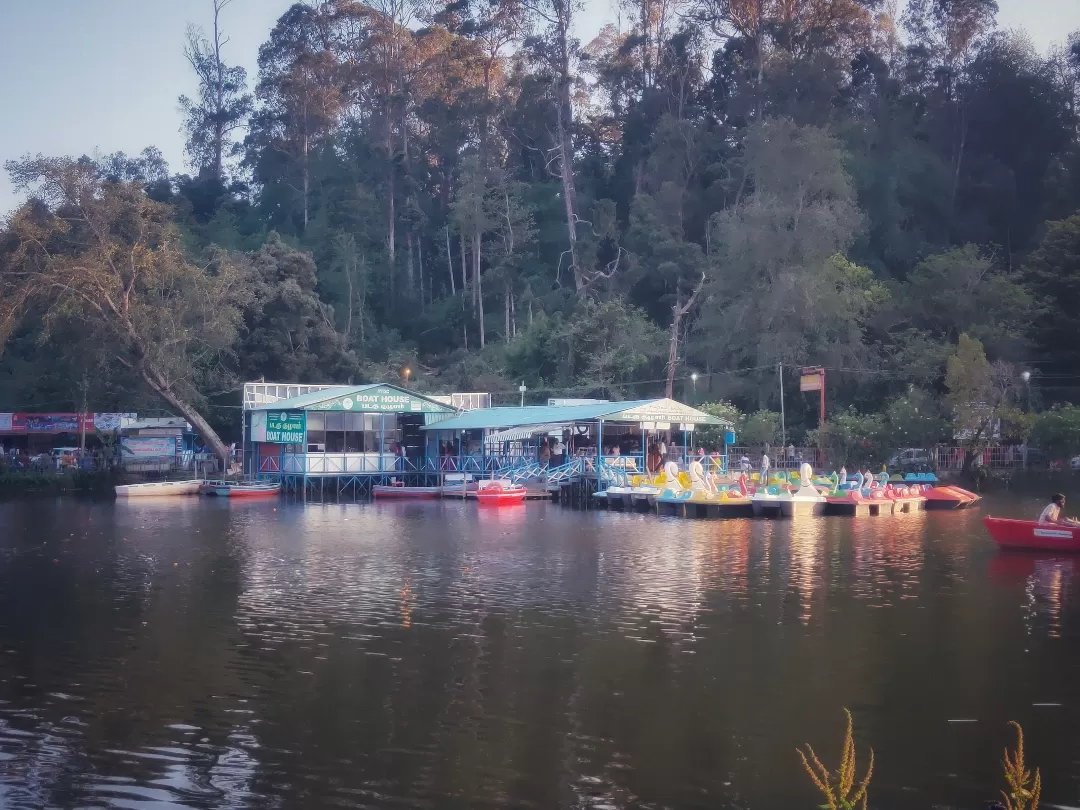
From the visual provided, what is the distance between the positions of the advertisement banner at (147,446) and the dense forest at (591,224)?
2162 millimetres

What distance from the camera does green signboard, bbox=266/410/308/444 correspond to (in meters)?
43.1

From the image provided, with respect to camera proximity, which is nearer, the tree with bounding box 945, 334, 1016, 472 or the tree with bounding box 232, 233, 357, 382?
the tree with bounding box 945, 334, 1016, 472

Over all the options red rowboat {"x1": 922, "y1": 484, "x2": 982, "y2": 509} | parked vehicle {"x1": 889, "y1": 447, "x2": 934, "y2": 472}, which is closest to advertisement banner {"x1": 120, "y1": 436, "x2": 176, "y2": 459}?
parked vehicle {"x1": 889, "y1": 447, "x2": 934, "y2": 472}

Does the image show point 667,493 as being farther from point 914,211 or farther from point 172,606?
point 914,211

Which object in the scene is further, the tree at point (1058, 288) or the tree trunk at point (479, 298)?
the tree trunk at point (479, 298)

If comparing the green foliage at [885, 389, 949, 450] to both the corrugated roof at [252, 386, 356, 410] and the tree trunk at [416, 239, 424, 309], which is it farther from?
the tree trunk at [416, 239, 424, 309]

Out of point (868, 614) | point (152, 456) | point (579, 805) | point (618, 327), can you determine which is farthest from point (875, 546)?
point (152, 456)

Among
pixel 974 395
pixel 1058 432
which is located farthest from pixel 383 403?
pixel 1058 432

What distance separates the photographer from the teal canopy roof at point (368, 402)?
41906mm

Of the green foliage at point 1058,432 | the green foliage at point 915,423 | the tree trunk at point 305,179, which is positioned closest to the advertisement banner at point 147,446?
the tree trunk at point 305,179

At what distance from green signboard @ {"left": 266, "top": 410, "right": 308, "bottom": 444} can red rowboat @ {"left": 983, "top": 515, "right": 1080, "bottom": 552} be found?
90.6 ft

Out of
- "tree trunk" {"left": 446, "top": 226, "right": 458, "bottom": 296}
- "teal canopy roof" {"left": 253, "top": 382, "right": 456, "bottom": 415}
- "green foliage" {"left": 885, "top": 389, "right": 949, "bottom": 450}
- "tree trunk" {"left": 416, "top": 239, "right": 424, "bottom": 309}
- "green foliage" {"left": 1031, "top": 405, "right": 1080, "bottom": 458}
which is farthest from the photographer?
"tree trunk" {"left": 416, "top": 239, "right": 424, "bottom": 309}

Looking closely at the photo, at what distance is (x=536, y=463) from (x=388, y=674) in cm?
2966

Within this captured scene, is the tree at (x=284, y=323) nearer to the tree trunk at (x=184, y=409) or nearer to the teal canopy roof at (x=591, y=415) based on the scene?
the tree trunk at (x=184, y=409)
